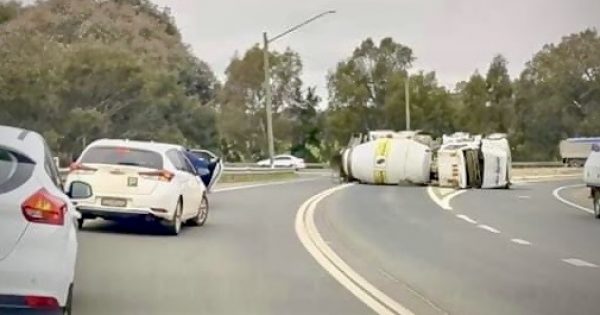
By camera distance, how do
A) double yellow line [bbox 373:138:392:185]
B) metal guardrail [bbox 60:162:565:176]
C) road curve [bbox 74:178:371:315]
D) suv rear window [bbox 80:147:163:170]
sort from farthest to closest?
1. metal guardrail [bbox 60:162:565:176]
2. double yellow line [bbox 373:138:392:185]
3. suv rear window [bbox 80:147:163:170]
4. road curve [bbox 74:178:371:315]

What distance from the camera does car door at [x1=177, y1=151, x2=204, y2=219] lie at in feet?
66.1

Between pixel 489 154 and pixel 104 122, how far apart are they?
1761cm

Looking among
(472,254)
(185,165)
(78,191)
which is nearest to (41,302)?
(78,191)

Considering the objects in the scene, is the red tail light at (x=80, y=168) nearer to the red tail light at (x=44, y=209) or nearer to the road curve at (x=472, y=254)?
the road curve at (x=472, y=254)

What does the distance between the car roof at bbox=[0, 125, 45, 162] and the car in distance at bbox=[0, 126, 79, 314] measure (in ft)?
0.05

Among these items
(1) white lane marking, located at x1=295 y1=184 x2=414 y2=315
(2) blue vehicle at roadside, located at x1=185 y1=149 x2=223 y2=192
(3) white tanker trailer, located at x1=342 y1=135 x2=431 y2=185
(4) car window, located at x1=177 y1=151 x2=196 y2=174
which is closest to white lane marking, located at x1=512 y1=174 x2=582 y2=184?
(3) white tanker trailer, located at x1=342 y1=135 x2=431 y2=185

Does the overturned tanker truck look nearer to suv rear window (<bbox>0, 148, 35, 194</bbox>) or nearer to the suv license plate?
the suv license plate

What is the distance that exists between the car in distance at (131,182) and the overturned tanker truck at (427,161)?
28.1 metres

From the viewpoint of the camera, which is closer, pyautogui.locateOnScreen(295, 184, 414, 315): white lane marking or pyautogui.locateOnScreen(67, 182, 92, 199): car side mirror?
pyautogui.locateOnScreen(67, 182, 92, 199): car side mirror

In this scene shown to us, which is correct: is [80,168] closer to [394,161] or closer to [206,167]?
[206,167]

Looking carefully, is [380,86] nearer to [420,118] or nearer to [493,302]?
[420,118]

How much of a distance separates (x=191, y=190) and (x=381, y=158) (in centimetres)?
2988

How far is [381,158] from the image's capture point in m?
49.8

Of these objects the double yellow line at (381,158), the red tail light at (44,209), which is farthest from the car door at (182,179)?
the double yellow line at (381,158)
